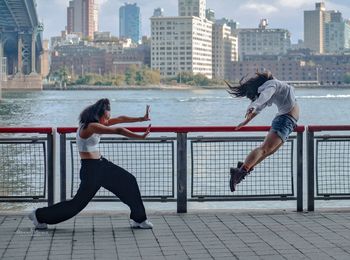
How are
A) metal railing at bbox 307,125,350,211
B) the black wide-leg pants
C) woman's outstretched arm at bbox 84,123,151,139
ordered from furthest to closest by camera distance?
1. metal railing at bbox 307,125,350,211
2. the black wide-leg pants
3. woman's outstretched arm at bbox 84,123,151,139

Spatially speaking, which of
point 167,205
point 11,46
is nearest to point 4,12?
point 11,46

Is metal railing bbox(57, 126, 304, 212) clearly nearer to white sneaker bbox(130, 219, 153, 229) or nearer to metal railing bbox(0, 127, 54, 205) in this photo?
metal railing bbox(0, 127, 54, 205)

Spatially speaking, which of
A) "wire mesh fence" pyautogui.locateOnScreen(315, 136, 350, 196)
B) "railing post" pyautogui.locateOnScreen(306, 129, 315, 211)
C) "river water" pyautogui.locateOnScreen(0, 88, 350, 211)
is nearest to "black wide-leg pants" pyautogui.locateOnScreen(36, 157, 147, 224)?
"railing post" pyautogui.locateOnScreen(306, 129, 315, 211)

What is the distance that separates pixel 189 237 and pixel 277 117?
1.51 meters

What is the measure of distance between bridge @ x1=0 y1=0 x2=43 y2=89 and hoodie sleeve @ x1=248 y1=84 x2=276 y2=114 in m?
86.7

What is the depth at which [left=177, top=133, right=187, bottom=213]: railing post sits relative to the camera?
925 cm

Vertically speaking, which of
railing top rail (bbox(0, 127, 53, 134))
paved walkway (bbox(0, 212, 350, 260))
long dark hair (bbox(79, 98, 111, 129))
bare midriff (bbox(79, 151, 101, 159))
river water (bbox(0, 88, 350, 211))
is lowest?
river water (bbox(0, 88, 350, 211))

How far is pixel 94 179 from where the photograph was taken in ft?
26.7

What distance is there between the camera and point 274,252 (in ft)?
23.2

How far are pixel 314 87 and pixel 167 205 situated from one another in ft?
619

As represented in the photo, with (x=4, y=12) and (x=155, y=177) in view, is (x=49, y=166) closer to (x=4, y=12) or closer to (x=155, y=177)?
(x=155, y=177)

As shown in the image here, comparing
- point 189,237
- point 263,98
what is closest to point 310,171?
point 263,98

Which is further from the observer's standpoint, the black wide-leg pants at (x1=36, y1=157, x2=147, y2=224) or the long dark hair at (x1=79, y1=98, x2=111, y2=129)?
the black wide-leg pants at (x1=36, y1=157, x2=147, y2=224)

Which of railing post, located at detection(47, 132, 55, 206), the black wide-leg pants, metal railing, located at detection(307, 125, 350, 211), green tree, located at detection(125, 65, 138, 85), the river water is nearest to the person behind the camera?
the black wide-leg pants
